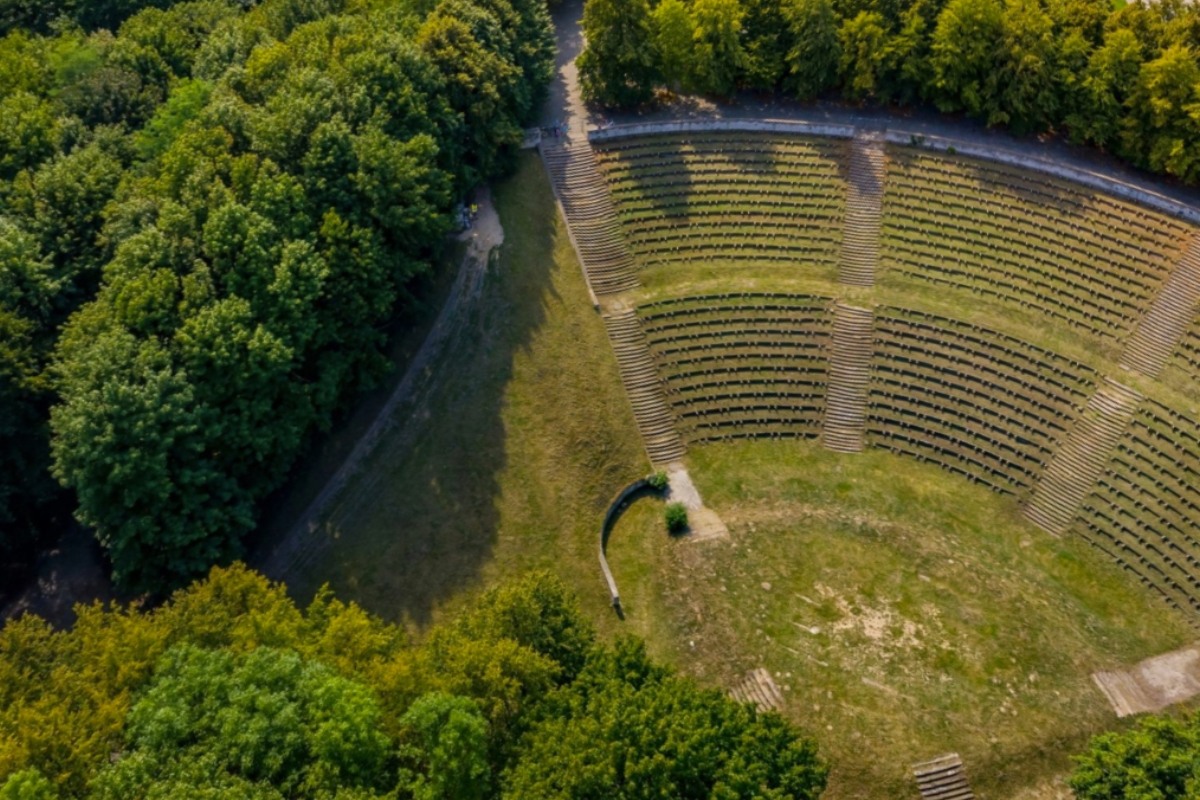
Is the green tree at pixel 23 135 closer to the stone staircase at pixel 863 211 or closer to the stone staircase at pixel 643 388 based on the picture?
the stone staircase at pixel 643 388

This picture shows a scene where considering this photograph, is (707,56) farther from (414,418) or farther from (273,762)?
(273,762)

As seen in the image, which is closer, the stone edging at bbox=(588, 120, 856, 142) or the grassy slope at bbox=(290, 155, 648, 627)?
the grassy slope at bbox=(290, 155, 648, 627)

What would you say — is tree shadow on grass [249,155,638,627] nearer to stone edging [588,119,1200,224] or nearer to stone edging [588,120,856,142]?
stone edging [588,120,856,142]

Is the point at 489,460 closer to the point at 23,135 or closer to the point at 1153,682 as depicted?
the point at 23,135

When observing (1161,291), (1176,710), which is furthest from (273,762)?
(1161,291)

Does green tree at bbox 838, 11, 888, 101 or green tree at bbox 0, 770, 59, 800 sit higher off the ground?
green tree at bbox 838, 11, 888, 101

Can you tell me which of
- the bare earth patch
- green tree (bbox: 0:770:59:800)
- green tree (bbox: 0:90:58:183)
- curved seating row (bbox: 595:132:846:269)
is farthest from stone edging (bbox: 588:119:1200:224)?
green tree (bbox: 0:770:59:800)
